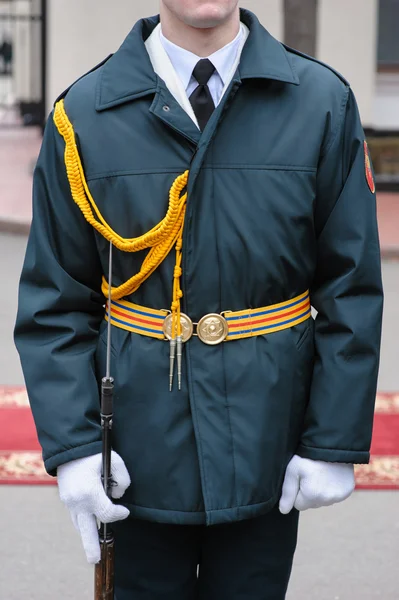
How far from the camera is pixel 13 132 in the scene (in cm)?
2461

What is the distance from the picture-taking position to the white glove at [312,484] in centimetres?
230

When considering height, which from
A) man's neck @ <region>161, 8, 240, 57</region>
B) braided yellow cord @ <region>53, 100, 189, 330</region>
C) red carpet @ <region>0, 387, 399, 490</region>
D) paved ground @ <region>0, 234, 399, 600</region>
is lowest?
red carpet @ <region>0, 387, 399, 490</region>

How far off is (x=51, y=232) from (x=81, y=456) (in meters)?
0.45

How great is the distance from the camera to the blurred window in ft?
54.8

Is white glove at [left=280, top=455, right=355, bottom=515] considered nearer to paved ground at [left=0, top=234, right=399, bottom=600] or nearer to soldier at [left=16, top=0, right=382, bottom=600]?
soldier at [left=16, top=0, right=382, bottom=600]

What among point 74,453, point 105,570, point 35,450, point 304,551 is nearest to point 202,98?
point 74,453

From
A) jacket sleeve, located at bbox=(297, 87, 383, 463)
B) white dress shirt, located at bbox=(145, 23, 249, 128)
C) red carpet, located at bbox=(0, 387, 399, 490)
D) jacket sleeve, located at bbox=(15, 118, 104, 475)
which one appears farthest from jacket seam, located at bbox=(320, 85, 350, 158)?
red carpet, located at bbox=(0, 387, 399, 490)

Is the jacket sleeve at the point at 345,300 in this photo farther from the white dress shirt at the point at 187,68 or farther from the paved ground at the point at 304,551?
the paved ground at the point at 304,551

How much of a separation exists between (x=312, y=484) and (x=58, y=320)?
1.98 feet

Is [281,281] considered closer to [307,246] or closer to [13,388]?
[307,246]

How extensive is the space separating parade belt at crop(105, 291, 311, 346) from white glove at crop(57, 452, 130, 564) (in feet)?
0.86

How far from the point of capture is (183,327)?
2271mm

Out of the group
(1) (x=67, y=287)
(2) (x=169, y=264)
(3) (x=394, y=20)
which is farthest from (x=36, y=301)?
(3) (x=394, y=20)

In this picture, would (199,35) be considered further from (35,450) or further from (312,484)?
(35,450)
